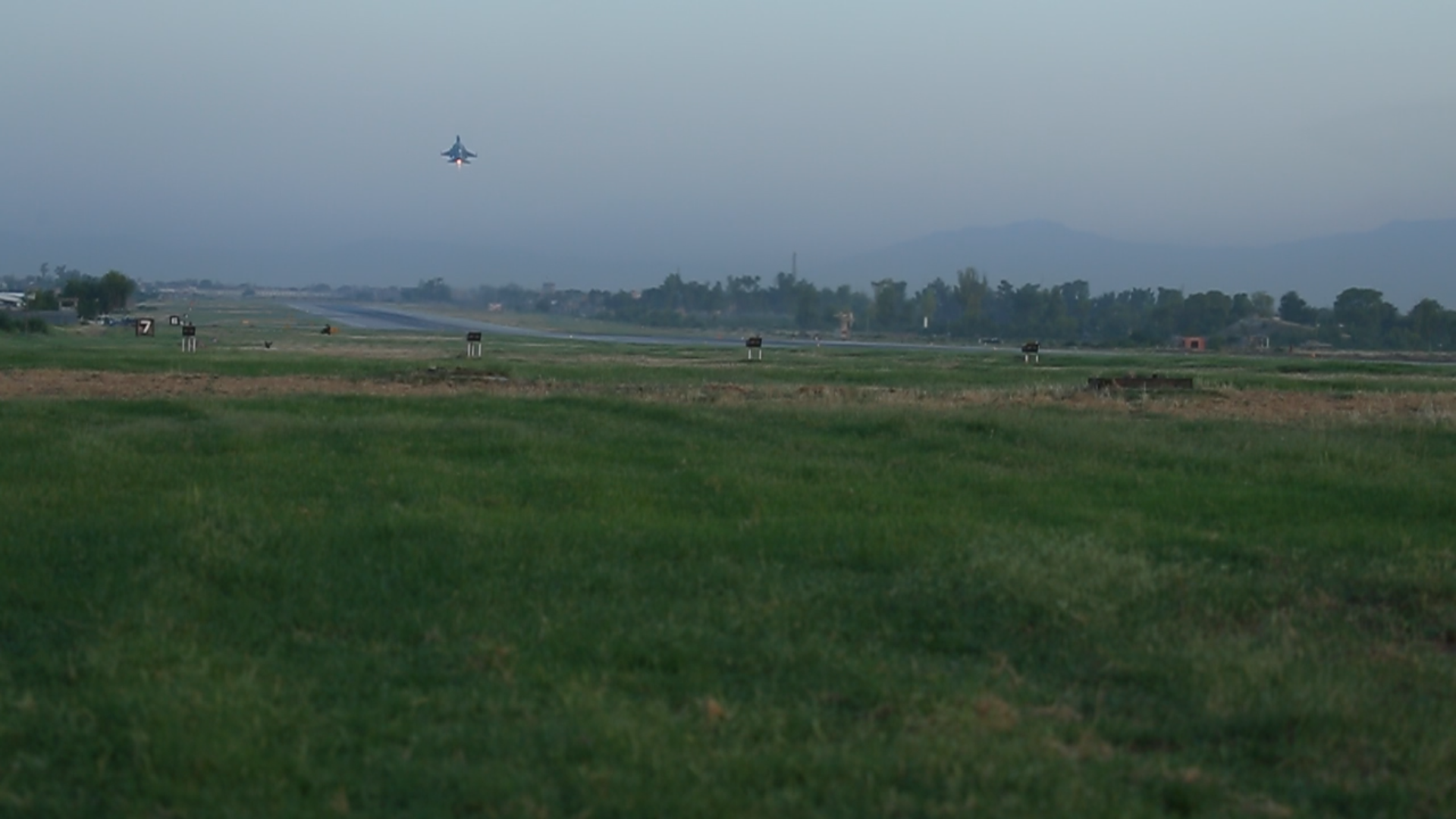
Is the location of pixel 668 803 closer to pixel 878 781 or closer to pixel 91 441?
pixel 878 781

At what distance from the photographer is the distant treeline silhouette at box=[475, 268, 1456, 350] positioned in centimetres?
9319

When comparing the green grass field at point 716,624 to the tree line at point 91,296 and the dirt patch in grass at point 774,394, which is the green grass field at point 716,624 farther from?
the tree line at point 91,296

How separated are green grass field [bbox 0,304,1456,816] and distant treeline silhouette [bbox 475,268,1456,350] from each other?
2948 inches

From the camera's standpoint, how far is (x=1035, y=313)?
380 feet

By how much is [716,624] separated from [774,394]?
1794 cm

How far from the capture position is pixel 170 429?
52.4 feet

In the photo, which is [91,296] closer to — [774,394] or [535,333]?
[535,333]

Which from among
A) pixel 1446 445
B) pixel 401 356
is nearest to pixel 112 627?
pixel 1446 445

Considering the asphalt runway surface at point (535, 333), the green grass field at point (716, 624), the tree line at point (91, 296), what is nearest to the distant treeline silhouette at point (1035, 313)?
the asphalt runway surface at point (535, 333)

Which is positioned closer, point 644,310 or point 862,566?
point 862,566

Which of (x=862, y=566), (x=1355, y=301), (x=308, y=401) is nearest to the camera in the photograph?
(x=862, y=566)

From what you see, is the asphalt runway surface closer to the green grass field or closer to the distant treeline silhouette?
the distant treeline silhouette

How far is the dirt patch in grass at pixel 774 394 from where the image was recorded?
22.2 meters

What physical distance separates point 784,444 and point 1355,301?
95.3 meters
